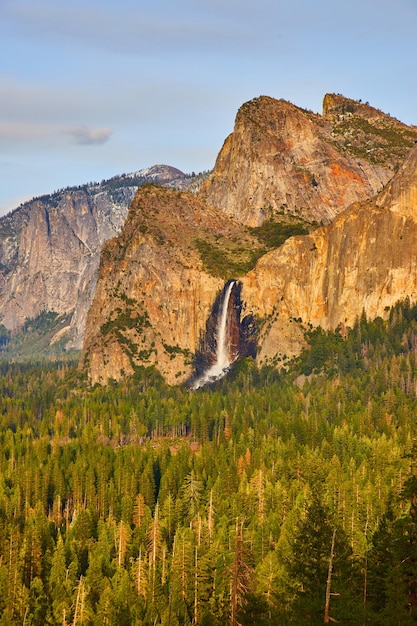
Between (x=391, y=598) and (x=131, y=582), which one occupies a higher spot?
(x=391, y=598)

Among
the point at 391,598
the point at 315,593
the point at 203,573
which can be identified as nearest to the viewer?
the point at 391,598

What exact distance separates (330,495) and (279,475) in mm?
20040

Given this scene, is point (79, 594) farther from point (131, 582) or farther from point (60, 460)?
point (60, 460)

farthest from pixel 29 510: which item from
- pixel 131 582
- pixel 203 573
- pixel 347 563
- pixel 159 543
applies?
pixel 347 563

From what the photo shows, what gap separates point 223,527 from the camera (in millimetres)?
121125

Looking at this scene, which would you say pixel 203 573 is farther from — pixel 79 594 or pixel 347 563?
pixel 347 563

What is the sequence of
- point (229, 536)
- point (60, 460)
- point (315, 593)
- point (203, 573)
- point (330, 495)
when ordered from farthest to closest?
point (60, 460) → point (330, 495) → point (229, 536) → point (203, 573) → point (315, 593)

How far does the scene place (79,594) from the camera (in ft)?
342

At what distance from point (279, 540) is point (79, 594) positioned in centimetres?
2219

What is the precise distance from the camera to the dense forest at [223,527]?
79250mm

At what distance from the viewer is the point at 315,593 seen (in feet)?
253

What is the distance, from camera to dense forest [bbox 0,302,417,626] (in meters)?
79.2

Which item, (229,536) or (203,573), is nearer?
(203,573)

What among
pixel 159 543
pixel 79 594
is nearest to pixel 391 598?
pixel 79 594
